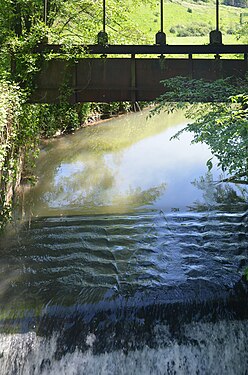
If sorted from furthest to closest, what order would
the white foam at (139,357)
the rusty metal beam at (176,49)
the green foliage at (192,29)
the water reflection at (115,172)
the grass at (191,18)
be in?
the green foliage at (192,29) → the grass at (191,18) → the water reflection at (115,172) → the rusty metal beam at (176,49) → the white foam at (139,357)

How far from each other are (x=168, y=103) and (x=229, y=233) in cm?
330

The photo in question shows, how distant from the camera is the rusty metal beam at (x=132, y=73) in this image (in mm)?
13039

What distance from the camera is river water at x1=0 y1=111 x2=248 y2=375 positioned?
25.4ft

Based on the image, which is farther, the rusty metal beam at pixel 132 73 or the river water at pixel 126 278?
the rusty metal beam at pixel 132 73

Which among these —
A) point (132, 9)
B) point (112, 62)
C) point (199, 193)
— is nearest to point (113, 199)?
point (199, 193)

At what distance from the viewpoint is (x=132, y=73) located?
13023mm

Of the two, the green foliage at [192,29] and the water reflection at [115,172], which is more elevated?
the green foliage at [192,29]

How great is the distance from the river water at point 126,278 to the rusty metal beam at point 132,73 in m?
3.04

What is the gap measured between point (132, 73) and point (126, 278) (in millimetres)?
5907

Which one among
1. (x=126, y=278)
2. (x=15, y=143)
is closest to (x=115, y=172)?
(x=15, y=143)

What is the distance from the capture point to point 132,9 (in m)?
21.4

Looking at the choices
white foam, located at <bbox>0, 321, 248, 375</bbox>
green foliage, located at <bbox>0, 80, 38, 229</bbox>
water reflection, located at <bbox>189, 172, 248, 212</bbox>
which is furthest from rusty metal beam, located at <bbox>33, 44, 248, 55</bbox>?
white foam, located at <bbox>0, 321, 248, 375</bbox>

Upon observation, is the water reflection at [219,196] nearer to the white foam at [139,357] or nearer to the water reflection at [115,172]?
the water reflection at [115,172]

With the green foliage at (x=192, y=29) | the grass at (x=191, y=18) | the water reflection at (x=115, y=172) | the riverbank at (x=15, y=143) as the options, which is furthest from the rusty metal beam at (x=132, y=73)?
the green foliage at (x=192, y=29)
